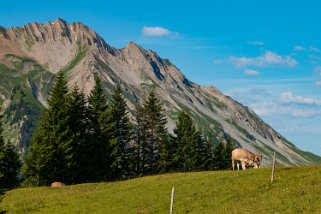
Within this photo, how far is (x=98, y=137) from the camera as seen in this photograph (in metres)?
72.7

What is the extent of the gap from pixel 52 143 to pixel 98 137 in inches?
454

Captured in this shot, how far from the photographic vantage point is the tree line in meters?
63.1

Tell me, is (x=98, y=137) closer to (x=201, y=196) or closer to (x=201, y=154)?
(x=201, y=154)

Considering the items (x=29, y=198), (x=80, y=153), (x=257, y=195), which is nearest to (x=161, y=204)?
(x=257, y=195)

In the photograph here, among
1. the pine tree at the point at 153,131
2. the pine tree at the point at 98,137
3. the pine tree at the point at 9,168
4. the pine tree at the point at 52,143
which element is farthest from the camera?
the pine tree at the point at 153,131

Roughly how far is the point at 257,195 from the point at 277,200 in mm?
3983

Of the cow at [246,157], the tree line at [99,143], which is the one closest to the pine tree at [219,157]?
the tree line at [99,143]

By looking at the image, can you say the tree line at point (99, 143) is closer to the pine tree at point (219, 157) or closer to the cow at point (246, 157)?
the pine tree at point (219, 157)

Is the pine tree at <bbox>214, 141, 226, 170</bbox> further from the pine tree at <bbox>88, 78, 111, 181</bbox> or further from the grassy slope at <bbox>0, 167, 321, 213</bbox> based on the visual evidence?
the grassy slope at <bbox>0, 167, 321, 213</bbox>

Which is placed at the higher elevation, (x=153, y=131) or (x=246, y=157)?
(x=153, y=131)

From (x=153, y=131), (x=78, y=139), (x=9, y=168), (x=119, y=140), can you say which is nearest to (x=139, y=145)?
(x=153, y=131)

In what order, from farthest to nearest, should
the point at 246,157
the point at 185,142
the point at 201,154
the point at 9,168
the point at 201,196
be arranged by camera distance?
the point at 201,154, the point at 185,142, the point at 9,168, the point at 246,157, the point at 201,196

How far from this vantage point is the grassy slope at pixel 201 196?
26.8m

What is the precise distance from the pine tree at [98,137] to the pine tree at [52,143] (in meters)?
7.33
